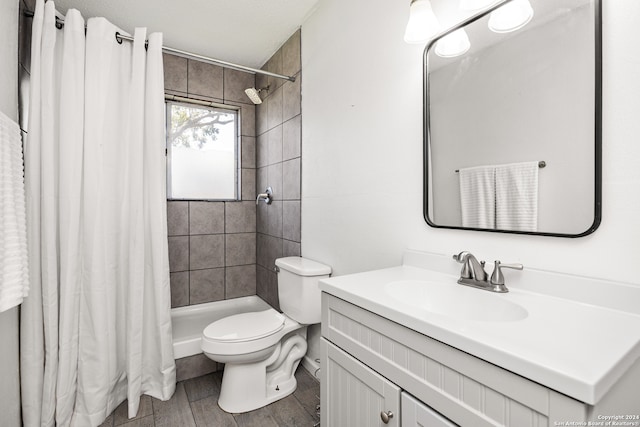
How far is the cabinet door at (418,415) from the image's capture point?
70 cm

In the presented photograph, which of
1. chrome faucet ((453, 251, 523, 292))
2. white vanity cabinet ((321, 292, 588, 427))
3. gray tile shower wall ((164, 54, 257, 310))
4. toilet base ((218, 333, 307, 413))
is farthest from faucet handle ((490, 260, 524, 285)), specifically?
gray tile shower wall ((164, 54, 257, 310))

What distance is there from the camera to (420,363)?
0.75m

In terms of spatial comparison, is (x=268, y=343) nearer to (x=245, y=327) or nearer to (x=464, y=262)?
(x=245, y=327)

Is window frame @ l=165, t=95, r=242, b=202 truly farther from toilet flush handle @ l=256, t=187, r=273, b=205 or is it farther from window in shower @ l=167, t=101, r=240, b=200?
toilet flush handle @ l=256, t=187, r=273, b=205

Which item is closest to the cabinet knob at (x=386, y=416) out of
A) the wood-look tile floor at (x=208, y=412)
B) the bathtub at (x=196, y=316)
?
the wood-look tile floor at (x=208, y=412)

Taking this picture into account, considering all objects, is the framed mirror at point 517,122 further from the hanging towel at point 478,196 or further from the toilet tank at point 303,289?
the toilet tank at point 303,289

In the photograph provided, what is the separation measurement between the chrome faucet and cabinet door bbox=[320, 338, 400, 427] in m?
0.44

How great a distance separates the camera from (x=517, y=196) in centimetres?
98

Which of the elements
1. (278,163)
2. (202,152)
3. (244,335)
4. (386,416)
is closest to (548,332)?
(386,416)

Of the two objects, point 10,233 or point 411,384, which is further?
point 10,233

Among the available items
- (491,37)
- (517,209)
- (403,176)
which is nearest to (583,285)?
(517,209)

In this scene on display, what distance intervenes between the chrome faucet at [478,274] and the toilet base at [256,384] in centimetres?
126

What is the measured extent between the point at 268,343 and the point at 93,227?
114 cm

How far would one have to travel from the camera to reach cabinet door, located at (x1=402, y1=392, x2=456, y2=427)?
70 cm
